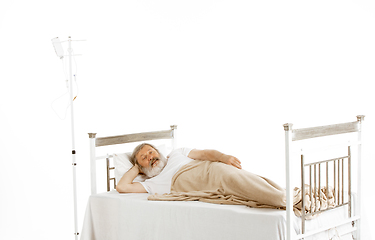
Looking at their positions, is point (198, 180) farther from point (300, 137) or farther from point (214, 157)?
point (300, 137)

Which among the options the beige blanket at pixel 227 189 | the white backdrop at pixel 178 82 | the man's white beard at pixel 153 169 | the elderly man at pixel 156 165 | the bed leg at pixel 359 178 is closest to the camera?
the beige blanket at pixel 227 189

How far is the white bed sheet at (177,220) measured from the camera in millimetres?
2573

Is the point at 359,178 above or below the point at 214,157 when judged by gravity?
below

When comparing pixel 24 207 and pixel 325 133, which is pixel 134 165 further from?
pixel 325 133

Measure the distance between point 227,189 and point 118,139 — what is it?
1.12m

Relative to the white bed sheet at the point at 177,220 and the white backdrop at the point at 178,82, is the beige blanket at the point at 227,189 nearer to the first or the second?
the white bed sheet at the point at 177,220

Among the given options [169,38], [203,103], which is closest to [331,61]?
[203,103]

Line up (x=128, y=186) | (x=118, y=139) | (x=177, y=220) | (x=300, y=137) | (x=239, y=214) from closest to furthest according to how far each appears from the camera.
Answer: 1. (x=300, y=137)
2. (x=239, y=214)
3. (x=177, y=220)
4. (x=128, y=186)
5. (x=118, y=139)

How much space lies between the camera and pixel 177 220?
2.93m

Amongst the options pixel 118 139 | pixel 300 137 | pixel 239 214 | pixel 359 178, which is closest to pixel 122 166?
pixel 118 139

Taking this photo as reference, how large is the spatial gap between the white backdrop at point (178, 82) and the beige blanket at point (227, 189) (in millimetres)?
1034

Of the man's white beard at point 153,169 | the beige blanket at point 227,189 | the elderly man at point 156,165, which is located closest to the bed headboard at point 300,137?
the beige blanket at point 227,189

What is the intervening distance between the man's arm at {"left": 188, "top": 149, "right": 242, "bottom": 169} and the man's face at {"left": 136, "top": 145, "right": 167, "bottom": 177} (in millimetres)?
251

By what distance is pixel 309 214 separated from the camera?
2662 mm
